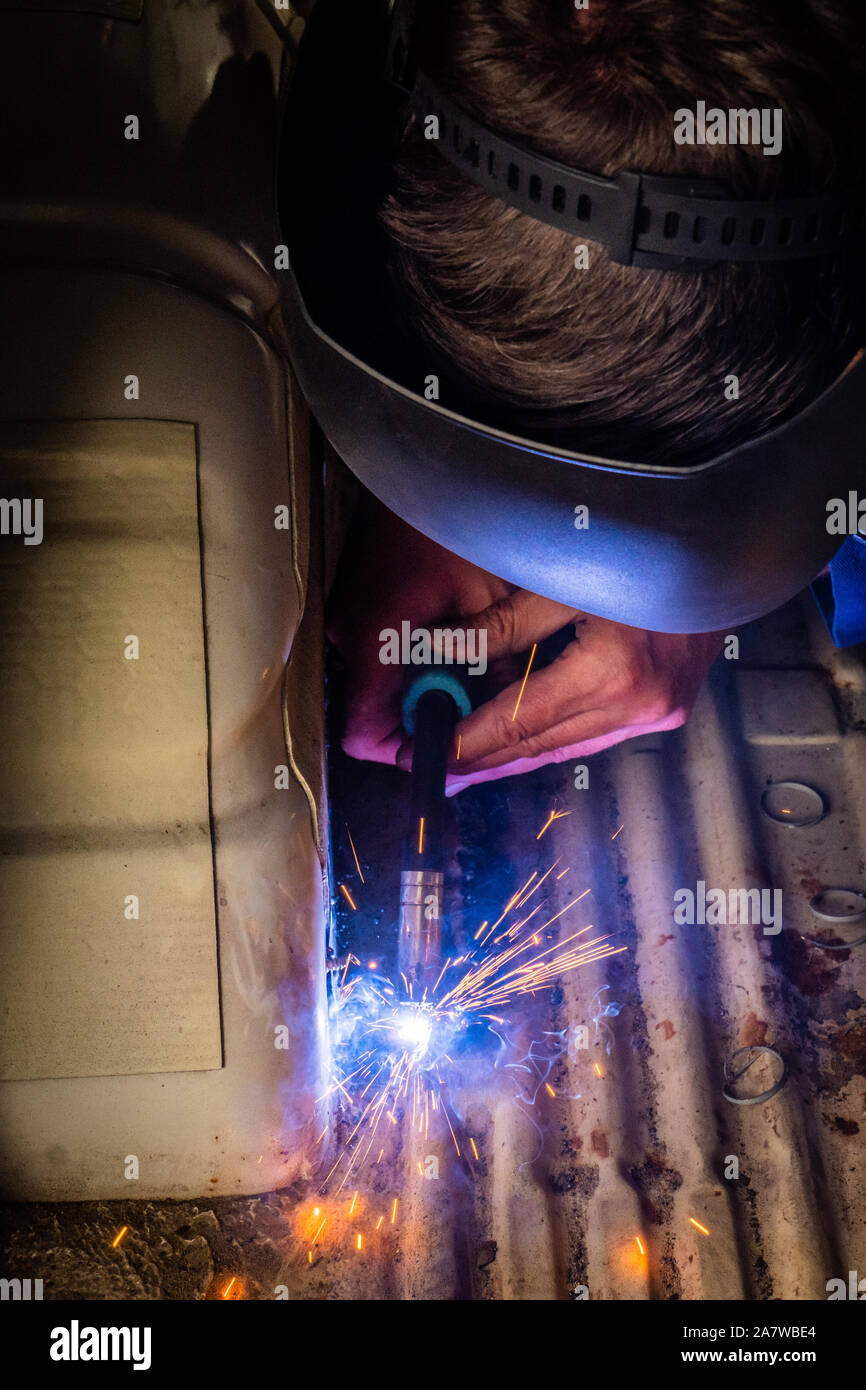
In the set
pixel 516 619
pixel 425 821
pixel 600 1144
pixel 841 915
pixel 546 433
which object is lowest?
pixel 600 1144

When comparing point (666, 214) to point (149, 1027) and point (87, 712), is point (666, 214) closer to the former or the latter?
point (87, 712)

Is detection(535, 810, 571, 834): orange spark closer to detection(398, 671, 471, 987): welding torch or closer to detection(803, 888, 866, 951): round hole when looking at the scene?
detection(398, 671, 471, 987): welding torch

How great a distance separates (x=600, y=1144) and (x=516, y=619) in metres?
0.71

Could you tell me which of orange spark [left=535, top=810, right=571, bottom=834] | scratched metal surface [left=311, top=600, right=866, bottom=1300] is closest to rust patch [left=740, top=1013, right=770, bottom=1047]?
scratched metal surface [left=311, top=600, right=866, bottom=1300]

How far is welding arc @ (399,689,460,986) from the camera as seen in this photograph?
1.25 m

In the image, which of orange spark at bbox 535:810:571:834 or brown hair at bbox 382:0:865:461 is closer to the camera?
brown hair at bbox 382:0:865:461

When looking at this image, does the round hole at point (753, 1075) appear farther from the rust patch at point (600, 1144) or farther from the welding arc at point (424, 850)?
the welding arc at point (424, 850)

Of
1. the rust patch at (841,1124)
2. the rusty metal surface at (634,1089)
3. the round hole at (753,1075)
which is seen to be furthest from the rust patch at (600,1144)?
the rust patch at (841,1124)

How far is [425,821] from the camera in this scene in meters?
1.30

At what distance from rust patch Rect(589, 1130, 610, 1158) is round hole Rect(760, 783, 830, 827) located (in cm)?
52

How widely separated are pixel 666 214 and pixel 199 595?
0.60 meters

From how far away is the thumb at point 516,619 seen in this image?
1498mm

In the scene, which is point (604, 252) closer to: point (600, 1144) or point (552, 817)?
point (552, 817)

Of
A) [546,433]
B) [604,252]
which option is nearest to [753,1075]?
[546,433]
